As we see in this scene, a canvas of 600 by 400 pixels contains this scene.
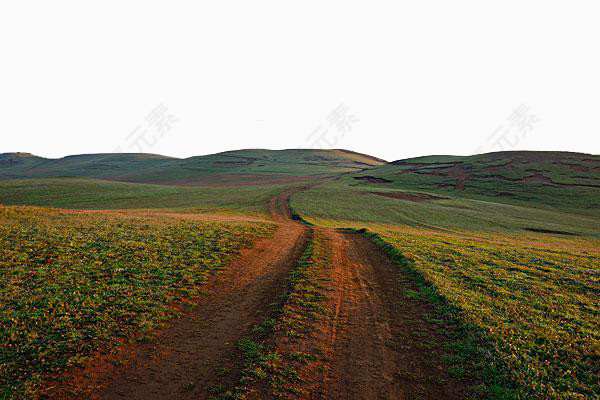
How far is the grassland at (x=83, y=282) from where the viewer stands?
8516 mm

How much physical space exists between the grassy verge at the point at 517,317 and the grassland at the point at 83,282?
1092 cm

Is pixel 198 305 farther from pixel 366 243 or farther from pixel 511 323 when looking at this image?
pixel 366 243

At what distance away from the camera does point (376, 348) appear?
968cm

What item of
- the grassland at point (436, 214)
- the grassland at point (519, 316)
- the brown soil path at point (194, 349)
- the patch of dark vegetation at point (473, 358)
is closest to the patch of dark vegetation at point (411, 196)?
the grassland at point (436, 214)

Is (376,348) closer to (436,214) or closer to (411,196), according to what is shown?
(436,214)

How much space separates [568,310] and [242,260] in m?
16.6

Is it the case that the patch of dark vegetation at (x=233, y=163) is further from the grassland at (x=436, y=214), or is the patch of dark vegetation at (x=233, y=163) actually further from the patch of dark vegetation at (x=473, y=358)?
the patch of dark vegetation at (x=473, y=358)

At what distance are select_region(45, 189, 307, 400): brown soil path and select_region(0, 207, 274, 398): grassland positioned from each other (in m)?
0.80

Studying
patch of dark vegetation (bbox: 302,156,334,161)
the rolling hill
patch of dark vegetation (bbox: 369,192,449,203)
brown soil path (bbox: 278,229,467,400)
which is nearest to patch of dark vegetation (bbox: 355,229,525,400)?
brown soil path (bbox: 278,229,467,400)

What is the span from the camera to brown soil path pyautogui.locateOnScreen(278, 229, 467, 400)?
7.82m

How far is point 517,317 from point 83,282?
18427 mm

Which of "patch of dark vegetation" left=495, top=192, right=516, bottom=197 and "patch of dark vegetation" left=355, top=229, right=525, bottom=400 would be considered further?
"patch of dark vegetation" left=495, top=192, right=516, bottom=197

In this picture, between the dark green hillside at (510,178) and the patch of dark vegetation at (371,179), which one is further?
the patch of dark vegetation at (371,179)

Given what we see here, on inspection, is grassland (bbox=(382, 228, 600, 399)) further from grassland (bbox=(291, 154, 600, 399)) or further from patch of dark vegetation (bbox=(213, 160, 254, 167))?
patch of dark vegetation (bbox=(213, 160, 254, 167))
